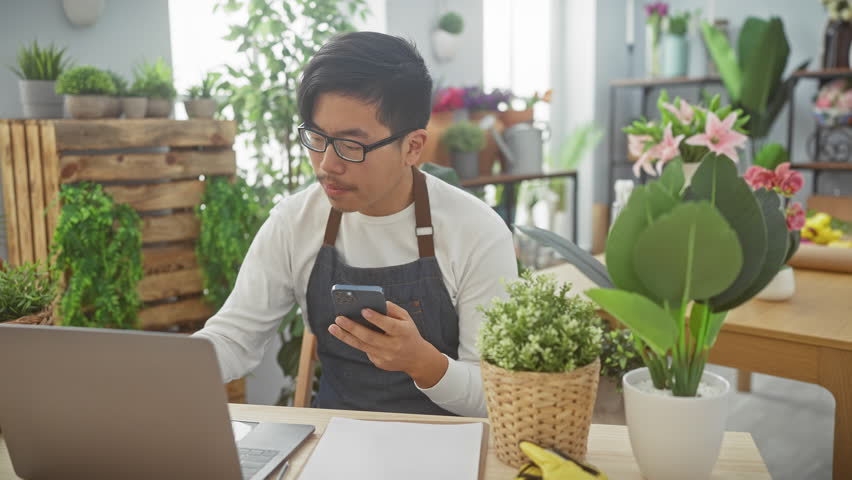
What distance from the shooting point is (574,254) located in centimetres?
103

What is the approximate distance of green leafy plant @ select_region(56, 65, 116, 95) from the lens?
2.11 meters

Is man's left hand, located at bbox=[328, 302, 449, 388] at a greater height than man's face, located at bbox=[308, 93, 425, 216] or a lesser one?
lesser

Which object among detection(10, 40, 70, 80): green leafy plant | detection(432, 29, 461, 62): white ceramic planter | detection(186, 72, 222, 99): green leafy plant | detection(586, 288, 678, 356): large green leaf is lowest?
detection(586, 288, 678, 356): large green leaf

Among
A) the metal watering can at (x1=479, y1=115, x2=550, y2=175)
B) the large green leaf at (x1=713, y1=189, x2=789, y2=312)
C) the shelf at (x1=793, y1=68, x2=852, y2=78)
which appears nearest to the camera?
the large green leaf at (x1=713, y1=189, x2=789, y2=312)

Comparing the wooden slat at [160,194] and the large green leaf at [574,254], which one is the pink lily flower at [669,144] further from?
the wooden slat at [160,194]

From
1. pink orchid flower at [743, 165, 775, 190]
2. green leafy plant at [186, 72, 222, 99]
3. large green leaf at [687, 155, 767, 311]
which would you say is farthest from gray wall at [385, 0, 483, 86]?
large green leaf at [687, 155, 767, 311]

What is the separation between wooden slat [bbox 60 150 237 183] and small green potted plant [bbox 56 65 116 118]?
0.14 metres

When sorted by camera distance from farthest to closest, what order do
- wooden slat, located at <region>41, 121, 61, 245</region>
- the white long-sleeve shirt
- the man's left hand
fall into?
wooden slat, located at <region>41, 121, 61, 245</region> < the white long-sleeve shirt < the man's left hand

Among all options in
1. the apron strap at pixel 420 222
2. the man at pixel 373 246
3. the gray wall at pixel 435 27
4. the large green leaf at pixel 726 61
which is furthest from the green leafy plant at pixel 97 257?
the large green leaf at pixel 726 61

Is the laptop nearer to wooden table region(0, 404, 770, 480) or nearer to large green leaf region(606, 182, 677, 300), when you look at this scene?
wooden table region(0, 404, 770, 480)

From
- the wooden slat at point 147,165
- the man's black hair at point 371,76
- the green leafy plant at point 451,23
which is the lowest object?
the wooden slat at point 147,165

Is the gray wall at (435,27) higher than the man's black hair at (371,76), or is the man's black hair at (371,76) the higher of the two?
the gray wall at (435,27)

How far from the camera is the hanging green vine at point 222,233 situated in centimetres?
237

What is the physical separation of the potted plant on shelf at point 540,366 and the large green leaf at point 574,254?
0.28 feet
